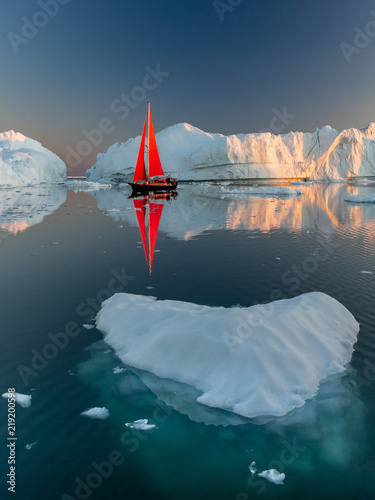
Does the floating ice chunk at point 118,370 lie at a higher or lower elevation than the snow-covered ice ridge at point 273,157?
lower

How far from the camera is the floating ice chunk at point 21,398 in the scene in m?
4.73

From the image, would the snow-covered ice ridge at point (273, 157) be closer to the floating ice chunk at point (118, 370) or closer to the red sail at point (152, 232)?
the red sail at point (152, 232)

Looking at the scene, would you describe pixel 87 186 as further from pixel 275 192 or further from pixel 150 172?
pixel 275 192

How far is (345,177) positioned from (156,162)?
55732 millimetres

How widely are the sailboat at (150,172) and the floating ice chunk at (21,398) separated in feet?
144

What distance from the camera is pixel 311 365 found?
5.23 metres

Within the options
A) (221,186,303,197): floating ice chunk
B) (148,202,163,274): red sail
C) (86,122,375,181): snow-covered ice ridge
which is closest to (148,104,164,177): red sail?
(221,186,303,197): floating ice chunk

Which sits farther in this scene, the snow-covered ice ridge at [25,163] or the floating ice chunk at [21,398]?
the snow-covered ice ridge at [25,163]

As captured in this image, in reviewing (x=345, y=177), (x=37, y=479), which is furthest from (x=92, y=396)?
(x=345, y=177)

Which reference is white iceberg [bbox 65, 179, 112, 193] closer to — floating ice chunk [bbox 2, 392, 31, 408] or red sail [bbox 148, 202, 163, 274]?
red sail [bbox 148, 202, 163, 274]

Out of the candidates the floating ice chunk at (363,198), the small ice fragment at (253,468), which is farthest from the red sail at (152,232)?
the floating ice chunk at (363,198)

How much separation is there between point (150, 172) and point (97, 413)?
48.5 m

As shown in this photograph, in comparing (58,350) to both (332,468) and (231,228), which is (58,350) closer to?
(332,468)

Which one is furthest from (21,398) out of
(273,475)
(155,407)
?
(273,475)
